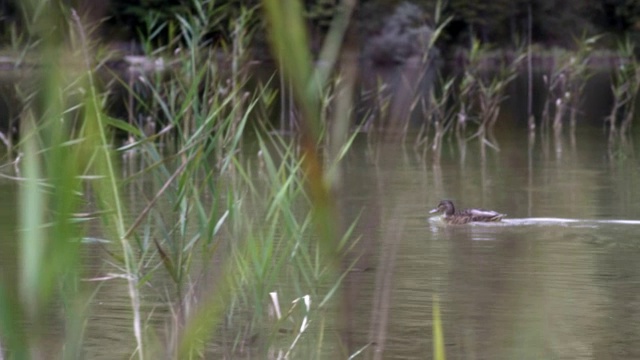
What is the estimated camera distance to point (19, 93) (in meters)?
10.4

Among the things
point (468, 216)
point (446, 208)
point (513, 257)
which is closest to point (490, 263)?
point (513, 257)

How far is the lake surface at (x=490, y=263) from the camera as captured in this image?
504cm

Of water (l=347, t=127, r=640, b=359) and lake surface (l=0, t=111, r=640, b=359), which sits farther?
water (l=347, t=127, r=640, b=359)

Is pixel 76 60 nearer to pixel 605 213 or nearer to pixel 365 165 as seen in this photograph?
pixel 605 213

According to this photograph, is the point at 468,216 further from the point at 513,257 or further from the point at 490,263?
the point at 490,263

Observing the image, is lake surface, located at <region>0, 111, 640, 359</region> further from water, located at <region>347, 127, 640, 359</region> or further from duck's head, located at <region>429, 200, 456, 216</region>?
duck's head, located at <region>429, 200, 456, 216</region>

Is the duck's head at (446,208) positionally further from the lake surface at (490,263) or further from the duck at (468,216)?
the lake surface at (490,263)

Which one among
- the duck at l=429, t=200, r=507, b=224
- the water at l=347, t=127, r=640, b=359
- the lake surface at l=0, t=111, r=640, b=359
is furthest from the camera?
the duck at l=429, t=200, r=507, b=224

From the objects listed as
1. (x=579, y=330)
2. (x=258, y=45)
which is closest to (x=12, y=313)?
(x=579, y=330)

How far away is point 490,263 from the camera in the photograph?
719cm

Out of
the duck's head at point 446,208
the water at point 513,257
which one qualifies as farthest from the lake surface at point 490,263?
the duck's head at point 446,208

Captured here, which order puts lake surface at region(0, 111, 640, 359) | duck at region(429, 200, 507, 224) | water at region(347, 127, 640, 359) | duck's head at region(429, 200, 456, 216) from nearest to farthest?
lake surface at region(0, 111, 640, 359) < water at region(347, 127, 640, 359) < duck at region(429, 200, 507, 224) < duck's head at region(429, 200, 456, 216)

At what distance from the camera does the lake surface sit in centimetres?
504

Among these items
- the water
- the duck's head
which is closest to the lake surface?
the water
